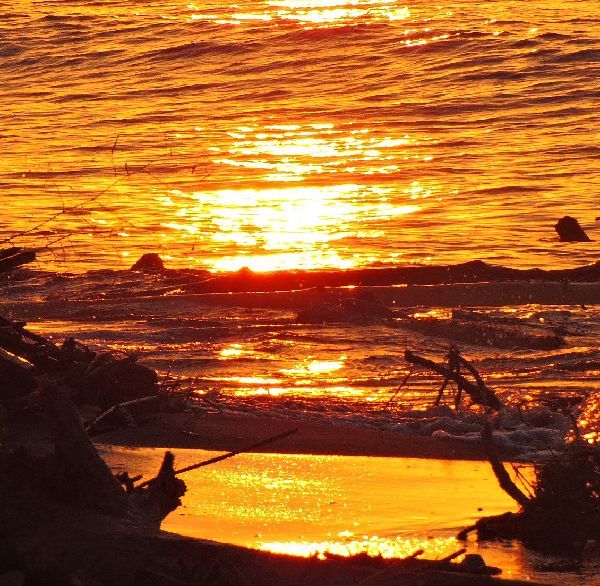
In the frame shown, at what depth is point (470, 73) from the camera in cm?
2381

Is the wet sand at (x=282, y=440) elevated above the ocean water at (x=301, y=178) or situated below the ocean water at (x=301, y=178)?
above

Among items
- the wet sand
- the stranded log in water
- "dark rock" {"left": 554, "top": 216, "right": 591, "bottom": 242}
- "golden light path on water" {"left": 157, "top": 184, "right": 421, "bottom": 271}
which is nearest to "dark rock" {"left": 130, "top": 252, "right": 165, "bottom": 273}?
"golden light path on water" {"left": 157, "top": 184, "right": 421, "bottom": 271}

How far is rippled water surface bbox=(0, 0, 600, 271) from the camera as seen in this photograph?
43.3ft

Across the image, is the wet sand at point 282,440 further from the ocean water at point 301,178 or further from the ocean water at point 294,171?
the ocean water at point 294,171

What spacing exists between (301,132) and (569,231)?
808cm

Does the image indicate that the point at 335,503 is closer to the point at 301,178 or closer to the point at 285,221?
the point at 285,221

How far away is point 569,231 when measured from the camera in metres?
12.6

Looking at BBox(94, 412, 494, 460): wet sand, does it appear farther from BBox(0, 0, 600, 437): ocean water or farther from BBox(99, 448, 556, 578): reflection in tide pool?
BBox(0, 0, 600, 437): ocean water

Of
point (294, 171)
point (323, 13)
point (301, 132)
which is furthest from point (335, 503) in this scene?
point (323, 13)

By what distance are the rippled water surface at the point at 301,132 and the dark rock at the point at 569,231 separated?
25 cm

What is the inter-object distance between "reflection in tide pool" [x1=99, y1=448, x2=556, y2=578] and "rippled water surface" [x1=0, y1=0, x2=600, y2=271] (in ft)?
8.09

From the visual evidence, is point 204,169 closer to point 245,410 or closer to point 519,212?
point 519,212

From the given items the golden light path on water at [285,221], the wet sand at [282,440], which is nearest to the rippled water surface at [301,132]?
the golden light path on water at [285,221]

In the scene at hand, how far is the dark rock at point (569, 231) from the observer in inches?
495
